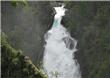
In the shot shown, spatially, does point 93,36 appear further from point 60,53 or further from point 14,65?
point 14,65

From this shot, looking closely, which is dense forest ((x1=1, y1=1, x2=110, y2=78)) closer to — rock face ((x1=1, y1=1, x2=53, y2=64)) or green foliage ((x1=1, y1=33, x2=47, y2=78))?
rock face ((x1=1, y1=1, x2=53, y2=64))

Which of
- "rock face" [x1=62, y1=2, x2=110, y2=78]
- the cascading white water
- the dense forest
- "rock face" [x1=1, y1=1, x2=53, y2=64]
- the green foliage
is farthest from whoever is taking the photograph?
the cascading white water

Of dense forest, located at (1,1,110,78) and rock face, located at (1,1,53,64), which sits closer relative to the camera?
rock face, located at (1,1,53,64)

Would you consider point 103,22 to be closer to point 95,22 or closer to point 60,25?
point 95,22

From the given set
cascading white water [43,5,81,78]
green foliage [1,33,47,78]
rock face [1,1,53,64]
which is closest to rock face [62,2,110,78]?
cascading white water [43,5,81,78]

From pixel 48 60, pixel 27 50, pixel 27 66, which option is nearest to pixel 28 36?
pixel 27 50

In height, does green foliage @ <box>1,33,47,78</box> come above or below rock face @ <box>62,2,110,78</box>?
above

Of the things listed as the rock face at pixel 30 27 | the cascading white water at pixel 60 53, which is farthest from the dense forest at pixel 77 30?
the cascading white water at pixel 60 53

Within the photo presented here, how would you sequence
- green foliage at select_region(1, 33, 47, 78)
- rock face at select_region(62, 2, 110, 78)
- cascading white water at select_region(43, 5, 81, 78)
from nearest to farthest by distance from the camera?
green foliage at select_region(1, 33, 47, 78) → rock face at select_region(62, 2, 110, 78) → cascading white water at select_region(43, 5, 81, 78)
